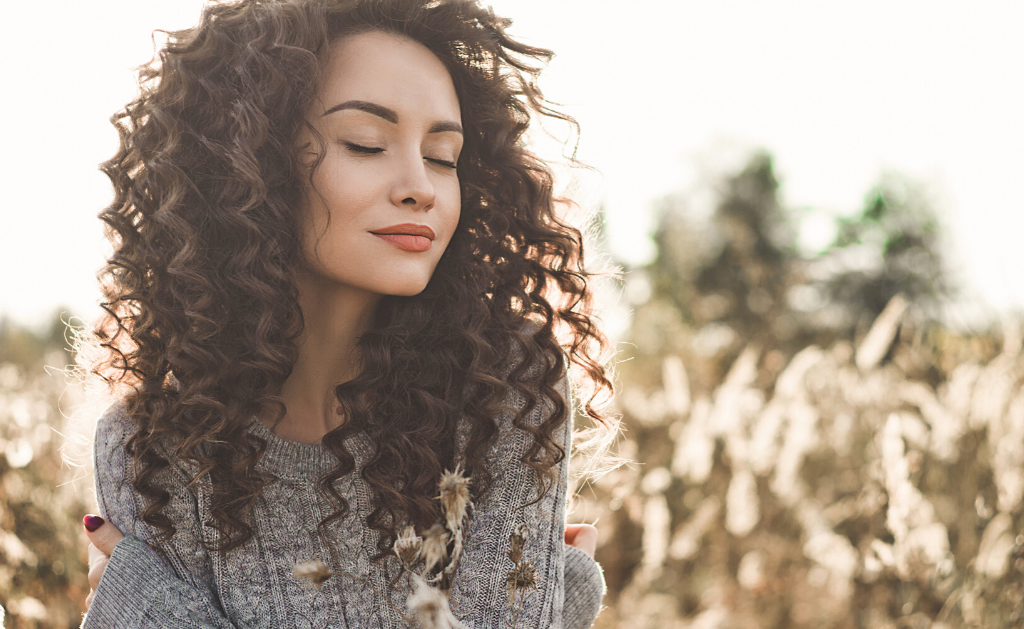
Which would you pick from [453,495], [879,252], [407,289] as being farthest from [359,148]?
[879,252]

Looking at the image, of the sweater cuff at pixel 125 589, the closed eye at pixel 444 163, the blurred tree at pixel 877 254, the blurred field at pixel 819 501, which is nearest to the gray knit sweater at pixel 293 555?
the sweater cuff at pixel 125 589

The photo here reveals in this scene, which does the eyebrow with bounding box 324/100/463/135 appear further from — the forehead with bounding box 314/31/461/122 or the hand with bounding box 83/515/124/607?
the hand with bounding box 83/515/124/607

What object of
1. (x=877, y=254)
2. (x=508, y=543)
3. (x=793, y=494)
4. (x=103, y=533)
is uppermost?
(x=508, y=543)

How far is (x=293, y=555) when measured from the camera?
1.66 metres

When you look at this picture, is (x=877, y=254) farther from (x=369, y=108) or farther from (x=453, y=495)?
(x=453, y=495)

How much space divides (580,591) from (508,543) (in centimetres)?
36

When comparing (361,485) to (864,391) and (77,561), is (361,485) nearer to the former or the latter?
(77,561)

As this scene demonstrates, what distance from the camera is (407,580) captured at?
175cm

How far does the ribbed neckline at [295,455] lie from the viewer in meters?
1.67

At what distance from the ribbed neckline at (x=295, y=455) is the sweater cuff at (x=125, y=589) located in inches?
11.5

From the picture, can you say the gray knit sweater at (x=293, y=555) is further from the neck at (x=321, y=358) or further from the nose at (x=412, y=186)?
the nose at (x=412, y=186)

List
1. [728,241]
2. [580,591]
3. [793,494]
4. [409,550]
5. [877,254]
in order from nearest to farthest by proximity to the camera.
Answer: [409,550], [580,591], [793,494], [728,241], [877,254]

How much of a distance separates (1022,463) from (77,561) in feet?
9.40

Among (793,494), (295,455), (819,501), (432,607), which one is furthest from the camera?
(819,501)
